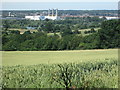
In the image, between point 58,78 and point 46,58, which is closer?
point 58,78

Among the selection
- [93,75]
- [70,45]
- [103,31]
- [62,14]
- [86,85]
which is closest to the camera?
[86,85]

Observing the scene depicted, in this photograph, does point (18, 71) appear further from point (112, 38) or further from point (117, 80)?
point (112, 38)

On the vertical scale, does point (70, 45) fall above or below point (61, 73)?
below

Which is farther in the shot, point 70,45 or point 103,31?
point 103,31

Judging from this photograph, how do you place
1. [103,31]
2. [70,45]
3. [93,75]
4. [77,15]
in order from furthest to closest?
[77,15] < [103,31] < [70,45] < [93,75]

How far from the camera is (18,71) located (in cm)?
468

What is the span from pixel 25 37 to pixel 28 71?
1239 centimetres

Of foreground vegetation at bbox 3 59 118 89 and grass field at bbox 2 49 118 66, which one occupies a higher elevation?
foreground vegetation at bbox 3 59 118 89

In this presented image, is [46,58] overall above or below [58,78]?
below

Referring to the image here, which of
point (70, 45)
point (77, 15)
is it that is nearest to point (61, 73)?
point (70, 45)

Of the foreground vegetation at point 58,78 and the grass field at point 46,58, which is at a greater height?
the foreground vegetation at point 58,78

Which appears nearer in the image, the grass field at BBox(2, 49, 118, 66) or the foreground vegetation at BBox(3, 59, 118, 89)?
the foreground vegetation at BBox(3, 59, 118, 89)

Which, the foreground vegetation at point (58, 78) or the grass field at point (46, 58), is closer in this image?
the foreground vegetation at point (58, 78)

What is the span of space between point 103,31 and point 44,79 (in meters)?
13.6
